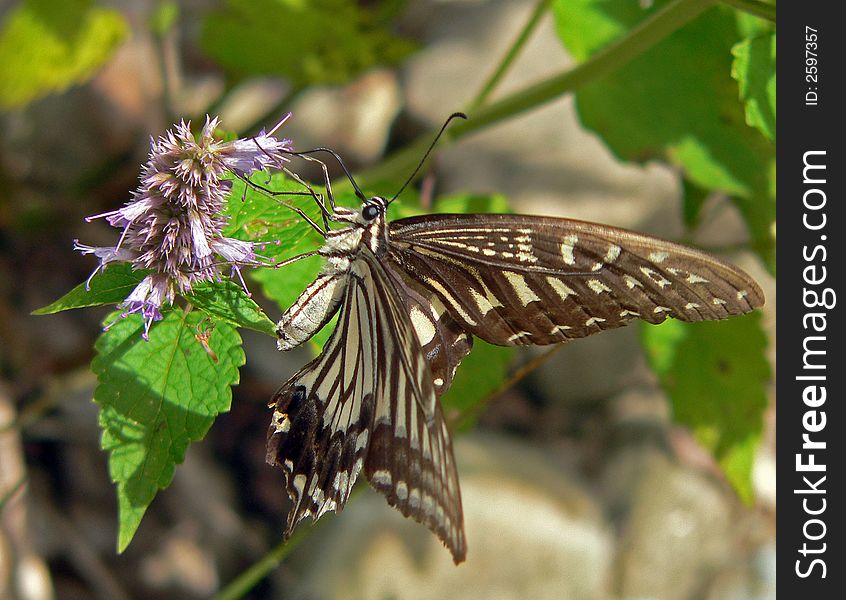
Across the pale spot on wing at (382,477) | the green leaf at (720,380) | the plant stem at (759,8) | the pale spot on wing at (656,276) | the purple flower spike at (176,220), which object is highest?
the plant stem at (759,8)

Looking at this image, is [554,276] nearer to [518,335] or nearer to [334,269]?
[518,335]

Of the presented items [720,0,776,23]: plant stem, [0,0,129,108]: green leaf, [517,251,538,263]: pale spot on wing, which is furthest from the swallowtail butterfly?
[0,0,129,108]: green leaf

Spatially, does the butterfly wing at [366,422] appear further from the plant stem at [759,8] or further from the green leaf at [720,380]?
the green leaf at [720,380]

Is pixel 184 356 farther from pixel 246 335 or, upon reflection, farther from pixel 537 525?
pixel 537 525

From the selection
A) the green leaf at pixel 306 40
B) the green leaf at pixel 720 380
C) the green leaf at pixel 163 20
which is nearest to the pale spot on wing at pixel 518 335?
the green leaf at pixel 720 380

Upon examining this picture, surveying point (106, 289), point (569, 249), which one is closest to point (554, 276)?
point (569, 249)
